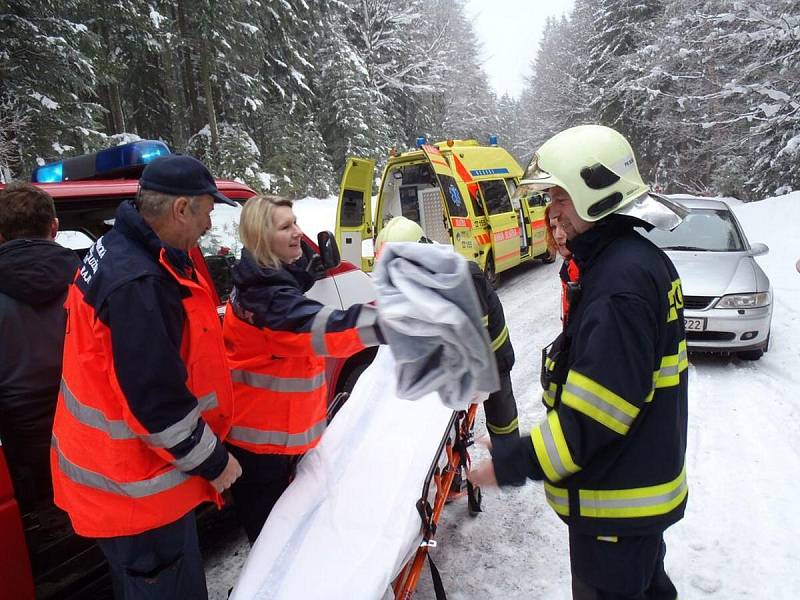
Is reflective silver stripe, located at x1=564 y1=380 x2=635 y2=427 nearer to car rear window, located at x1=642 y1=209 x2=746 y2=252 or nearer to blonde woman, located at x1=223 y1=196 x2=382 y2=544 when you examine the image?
blonde woman, located at x1=223 y1=196 x2=382 y2=544

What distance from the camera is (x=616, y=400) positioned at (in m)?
1.40

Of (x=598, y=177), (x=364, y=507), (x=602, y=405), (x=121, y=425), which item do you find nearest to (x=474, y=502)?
→ (x=364, y=507)

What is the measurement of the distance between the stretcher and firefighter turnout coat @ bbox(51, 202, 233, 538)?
0.50 metres

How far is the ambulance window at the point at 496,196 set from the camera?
29.3 feet

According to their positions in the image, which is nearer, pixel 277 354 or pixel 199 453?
pixel 199 453

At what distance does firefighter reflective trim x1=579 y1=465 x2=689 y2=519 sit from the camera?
1556 millimetres

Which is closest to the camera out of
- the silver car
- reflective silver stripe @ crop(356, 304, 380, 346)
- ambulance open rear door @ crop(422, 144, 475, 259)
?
reflective silver stripe @ crop(356, 304, 380, 346)

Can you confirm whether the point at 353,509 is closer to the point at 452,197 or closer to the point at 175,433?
the point at 175,433

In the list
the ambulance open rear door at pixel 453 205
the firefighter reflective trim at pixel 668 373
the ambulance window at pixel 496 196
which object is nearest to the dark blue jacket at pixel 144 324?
the firefighter reflective trim at pixel 668 373

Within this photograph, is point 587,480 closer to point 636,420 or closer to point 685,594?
point 636,420

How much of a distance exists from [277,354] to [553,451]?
1261mm

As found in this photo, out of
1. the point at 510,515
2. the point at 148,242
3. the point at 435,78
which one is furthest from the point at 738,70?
the point at 148,242

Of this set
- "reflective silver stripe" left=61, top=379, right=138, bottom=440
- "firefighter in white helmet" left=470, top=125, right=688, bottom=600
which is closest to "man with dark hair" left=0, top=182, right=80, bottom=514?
"reflective silver stripe" left=61, top=379, right=138, bottom=440

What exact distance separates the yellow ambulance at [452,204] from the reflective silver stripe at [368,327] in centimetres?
559
